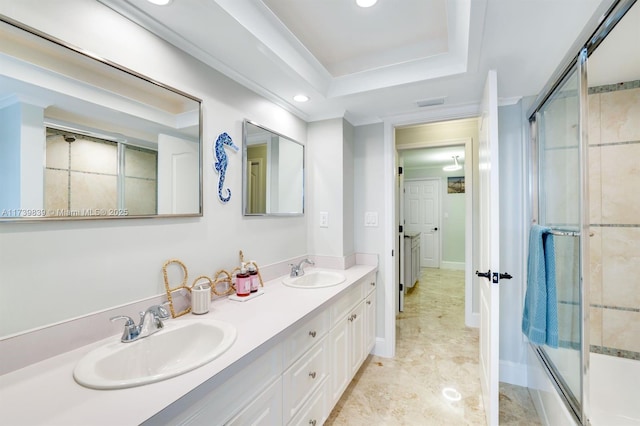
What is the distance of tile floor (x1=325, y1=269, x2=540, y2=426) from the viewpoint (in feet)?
5.85

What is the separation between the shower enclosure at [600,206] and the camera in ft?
5.03

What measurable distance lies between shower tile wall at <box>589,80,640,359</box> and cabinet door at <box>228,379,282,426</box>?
2.08m

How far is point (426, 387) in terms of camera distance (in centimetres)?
207

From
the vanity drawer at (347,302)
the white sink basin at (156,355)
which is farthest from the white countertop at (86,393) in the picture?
the vanity drawer at (347,302)

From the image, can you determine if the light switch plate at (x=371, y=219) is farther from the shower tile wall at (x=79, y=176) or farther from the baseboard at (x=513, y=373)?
the shower tile wall at (x=79, y=176)

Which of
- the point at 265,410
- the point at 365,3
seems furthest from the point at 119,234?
the point at 365,3

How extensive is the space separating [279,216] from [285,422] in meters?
1.25

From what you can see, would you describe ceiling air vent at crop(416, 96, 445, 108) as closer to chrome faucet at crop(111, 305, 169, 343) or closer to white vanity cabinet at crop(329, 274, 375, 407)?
white vanity cabinet at crop(329, 274, 375, 407)

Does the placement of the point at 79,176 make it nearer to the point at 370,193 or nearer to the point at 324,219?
the point at 324,219

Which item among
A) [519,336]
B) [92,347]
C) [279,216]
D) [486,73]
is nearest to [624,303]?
[519,336]

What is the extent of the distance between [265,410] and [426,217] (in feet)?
19.1

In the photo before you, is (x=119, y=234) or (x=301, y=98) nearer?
(x=119, y=234)

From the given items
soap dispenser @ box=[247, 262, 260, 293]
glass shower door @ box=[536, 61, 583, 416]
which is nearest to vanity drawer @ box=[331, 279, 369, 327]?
soap dispenser @ box=[247, 262, 260, 293]

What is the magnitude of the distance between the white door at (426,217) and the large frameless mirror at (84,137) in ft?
18.3
